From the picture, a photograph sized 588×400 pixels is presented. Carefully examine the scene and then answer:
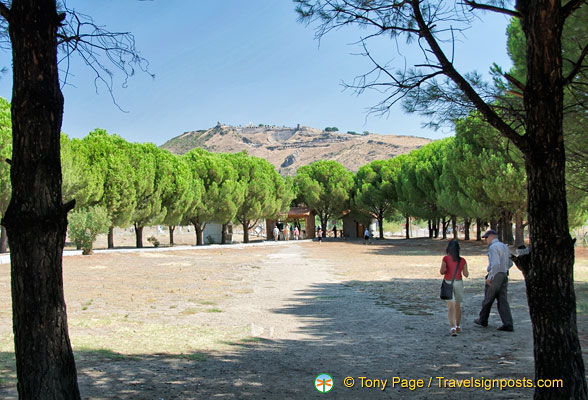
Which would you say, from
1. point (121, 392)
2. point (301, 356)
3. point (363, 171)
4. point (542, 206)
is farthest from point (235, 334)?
point (363, 171)

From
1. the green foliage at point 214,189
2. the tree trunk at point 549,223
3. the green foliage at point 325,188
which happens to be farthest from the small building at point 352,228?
the tree trunk at point 549,223

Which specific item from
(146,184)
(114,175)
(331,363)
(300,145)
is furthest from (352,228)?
(300,145)

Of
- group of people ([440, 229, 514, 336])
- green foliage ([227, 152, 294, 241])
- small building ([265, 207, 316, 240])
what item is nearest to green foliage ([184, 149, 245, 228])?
green foliage ([227, 152, 294, 241])

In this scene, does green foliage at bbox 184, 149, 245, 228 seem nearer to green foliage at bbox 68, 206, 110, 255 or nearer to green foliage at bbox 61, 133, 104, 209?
green foliage at bbox 61, 133, 104, 209

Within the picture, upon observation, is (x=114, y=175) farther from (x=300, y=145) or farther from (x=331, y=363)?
(x=300, y=145)

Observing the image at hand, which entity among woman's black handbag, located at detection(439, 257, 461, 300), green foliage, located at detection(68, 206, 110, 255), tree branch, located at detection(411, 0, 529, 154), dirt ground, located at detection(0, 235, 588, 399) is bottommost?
dirt ground, located at detection(0, 235, 588, 399)

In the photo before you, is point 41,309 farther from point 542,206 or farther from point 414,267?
point 414,267

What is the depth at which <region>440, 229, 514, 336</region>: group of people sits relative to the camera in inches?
284

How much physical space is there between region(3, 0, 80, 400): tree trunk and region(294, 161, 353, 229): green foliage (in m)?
50.6

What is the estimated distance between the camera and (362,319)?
8.70 metres

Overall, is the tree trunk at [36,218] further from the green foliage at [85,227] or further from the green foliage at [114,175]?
the green foliage at [114,175]

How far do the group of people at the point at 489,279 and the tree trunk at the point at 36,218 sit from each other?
5577 millimetres

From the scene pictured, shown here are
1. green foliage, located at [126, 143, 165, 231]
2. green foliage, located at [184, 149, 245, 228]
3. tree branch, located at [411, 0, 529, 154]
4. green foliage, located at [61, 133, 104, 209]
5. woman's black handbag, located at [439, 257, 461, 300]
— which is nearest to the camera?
tree branch, located at [411, 0, 529, 154]

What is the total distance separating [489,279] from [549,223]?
4.58 metres
